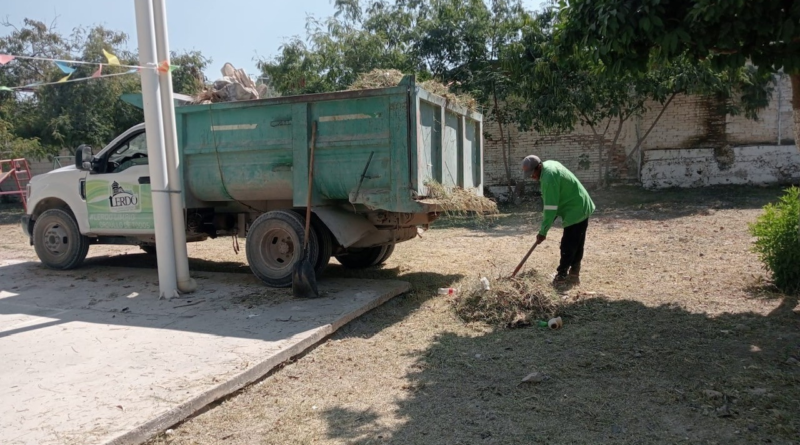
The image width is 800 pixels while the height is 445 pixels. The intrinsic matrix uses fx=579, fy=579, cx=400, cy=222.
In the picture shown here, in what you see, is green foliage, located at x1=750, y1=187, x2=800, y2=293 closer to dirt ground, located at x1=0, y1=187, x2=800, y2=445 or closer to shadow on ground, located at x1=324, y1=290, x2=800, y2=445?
dirt ground, located at x1=0, y1=187, x2=800, y2=445

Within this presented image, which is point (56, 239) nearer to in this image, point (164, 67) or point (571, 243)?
point (164, 67)

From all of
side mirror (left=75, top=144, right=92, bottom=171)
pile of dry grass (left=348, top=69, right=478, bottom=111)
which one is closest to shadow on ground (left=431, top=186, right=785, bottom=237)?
pile of dry grass (left=348, top=69, right=478, bottom=111)

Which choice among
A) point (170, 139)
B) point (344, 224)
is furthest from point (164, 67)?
point (344, 224)

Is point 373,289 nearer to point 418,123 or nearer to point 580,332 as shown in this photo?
point 418,123

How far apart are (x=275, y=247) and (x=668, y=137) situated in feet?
43.9

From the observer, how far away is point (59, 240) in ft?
26.5

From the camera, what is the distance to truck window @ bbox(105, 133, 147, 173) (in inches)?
300

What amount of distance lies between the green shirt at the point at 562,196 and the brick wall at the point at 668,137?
10191mm

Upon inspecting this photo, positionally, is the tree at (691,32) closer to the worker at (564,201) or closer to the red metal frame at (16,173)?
the worker at (564,201)

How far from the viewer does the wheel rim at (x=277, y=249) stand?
21.5 feet

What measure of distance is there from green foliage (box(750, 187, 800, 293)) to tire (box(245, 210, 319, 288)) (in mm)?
4587

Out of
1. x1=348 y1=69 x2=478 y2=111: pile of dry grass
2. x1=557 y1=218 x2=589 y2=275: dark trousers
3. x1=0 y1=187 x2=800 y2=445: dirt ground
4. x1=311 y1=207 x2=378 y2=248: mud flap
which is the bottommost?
x1=0 y1=187 x2=800 y2=445: dirt ground

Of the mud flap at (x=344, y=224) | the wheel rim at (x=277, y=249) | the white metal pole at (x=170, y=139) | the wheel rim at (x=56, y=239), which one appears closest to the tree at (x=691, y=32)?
the mud flap at (x=344, y=224)

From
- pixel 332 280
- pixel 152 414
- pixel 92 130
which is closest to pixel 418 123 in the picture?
pixel 332 280
